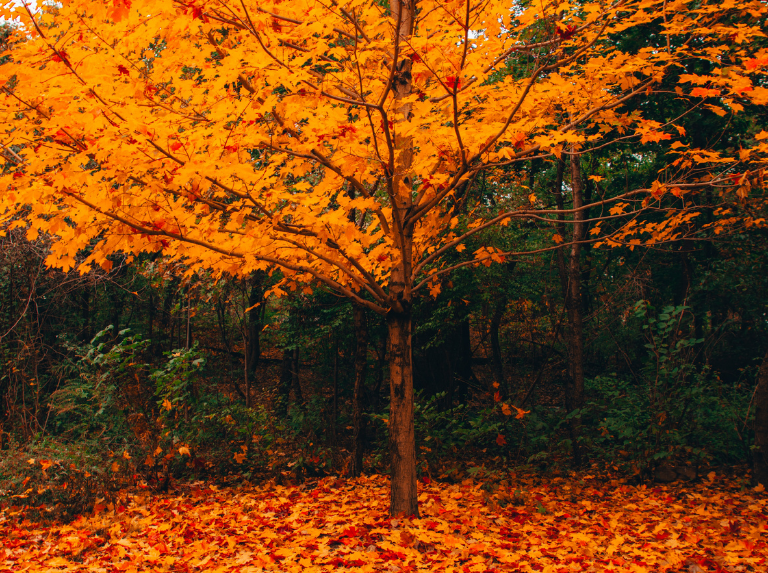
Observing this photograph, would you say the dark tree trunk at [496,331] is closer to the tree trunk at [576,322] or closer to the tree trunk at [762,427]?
the tree trunk at [576,322]

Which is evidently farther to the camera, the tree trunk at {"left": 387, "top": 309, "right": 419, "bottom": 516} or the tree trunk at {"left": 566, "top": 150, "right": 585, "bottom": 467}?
the tree trunk at {"left": 566, "top": 150, "right": 585, "bottom": 467}

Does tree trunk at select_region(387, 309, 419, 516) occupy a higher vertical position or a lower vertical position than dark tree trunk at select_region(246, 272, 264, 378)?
lower

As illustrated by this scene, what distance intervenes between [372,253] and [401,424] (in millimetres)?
1626

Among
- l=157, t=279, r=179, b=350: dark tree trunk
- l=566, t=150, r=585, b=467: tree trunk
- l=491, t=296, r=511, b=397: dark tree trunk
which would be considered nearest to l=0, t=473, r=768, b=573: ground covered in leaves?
l=566, t=150, r=585, b=467: tree trunk

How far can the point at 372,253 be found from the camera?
4605mm

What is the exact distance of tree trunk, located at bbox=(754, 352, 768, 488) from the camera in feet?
17.2

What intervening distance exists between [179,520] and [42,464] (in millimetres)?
2399

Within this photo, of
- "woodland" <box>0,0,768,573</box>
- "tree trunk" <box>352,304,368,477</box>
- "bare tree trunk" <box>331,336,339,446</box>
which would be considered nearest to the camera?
"woodland" <box>0,0,768,573</box>

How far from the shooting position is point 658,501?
5.38m

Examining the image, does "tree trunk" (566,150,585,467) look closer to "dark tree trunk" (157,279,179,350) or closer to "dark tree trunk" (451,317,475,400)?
"dark tree trunk" (451,317,475,400)

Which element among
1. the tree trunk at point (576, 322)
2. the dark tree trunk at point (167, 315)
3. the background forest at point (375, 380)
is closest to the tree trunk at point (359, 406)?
the background forest at point (375, 380)

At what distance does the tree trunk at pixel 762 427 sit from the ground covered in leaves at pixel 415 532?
253 mm

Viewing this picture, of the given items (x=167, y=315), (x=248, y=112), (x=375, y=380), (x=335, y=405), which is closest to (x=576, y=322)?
(x=375, y=380)

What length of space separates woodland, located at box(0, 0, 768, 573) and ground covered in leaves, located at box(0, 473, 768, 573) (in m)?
0.04
